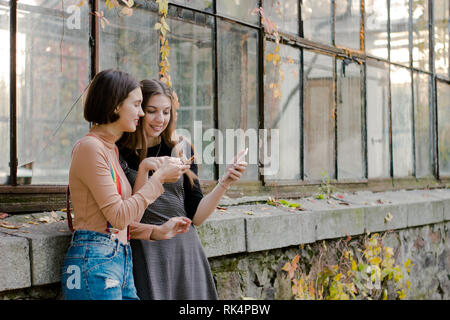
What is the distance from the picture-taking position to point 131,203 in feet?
7.12

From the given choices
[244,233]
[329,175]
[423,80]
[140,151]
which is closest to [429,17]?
[423,80]

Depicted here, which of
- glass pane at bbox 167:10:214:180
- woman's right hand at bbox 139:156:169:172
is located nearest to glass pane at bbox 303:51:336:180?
glass pane at bbox 167:10:214:180

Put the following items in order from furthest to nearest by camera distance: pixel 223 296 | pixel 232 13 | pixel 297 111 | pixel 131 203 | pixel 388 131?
pixel 388 131 < pixel 297 111 < pixel 232 13 < pixel 223 296 < pixel 131 203

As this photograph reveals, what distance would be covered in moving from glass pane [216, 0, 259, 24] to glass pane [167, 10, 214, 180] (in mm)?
170

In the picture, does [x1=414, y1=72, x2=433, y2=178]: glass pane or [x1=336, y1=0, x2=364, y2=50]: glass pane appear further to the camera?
[x1=414, y1=72, x2=433, y2=178]: glass pane

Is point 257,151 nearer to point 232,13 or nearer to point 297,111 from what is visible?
point 297,111

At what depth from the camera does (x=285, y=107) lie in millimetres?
4984

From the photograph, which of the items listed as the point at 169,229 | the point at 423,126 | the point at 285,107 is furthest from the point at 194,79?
the point at 423,126

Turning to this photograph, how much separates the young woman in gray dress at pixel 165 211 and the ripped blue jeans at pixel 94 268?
308 millimetres

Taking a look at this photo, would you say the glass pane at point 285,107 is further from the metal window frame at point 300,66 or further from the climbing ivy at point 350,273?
the climbing ivy at point 350,273

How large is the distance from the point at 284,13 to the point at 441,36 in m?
3.52

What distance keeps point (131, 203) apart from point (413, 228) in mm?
4101

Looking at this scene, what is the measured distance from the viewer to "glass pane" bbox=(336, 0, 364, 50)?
5.66m

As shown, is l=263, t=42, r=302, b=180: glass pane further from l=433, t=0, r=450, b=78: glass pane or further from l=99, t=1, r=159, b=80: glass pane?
l=433, t=0, r=450, b=78: glass pane
